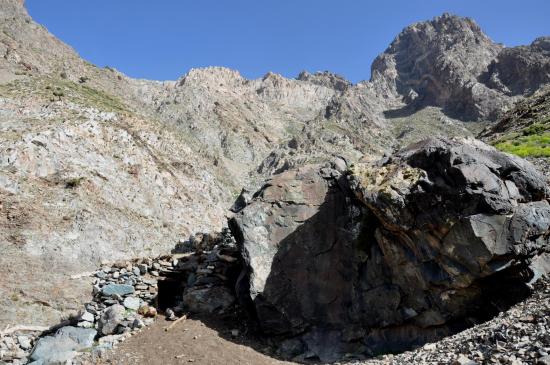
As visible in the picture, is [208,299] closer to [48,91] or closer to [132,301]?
[132,301]

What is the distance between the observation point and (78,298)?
65.5 ft

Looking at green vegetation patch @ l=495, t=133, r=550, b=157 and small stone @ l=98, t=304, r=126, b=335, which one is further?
green vegetation patch @ l=495, t=133, r=550, b=157

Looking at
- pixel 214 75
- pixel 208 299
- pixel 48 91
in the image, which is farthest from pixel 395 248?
pixel 214 75

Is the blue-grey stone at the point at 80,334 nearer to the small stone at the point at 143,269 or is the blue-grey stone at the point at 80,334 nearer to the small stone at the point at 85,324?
the small stone at the point at 85,324

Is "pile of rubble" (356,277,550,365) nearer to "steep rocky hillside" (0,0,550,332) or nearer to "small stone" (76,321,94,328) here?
"steep rocky hillside" (0,0,550,332)

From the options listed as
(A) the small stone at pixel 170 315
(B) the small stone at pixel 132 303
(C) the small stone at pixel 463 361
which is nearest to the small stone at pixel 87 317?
(B) the small stone at pixel 132 303

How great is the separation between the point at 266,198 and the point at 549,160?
42.2 feet

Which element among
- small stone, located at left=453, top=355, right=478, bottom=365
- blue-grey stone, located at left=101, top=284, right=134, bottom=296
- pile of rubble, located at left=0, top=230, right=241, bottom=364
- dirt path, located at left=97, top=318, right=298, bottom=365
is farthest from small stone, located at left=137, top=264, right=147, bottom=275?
small stone, located at left=453, top=355, right=478, bottom=365

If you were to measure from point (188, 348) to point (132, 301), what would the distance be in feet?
14.1

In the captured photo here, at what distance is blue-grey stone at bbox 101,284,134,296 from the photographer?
53.8 ft

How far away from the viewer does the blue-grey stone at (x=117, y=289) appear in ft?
53.8

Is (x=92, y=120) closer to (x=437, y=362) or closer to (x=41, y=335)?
(x=41, y=335)

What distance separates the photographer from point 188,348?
13.0 meters

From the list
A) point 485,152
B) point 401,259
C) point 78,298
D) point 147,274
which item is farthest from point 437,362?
point 78,298
